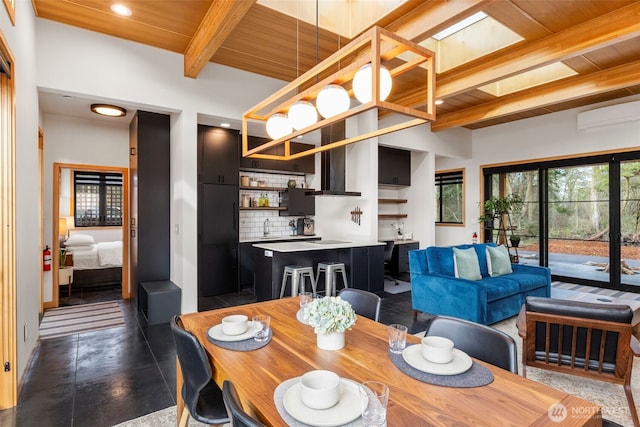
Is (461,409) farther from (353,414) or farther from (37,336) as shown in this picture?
(37,336)

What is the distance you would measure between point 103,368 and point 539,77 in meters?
6.58

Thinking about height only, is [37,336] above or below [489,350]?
below

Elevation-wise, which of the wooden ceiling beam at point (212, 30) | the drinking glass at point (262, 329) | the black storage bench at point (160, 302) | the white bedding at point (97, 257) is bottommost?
the black storage bench at point (160, 302)

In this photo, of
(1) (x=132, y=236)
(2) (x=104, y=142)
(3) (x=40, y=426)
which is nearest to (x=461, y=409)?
(3) (x=40, y=426)

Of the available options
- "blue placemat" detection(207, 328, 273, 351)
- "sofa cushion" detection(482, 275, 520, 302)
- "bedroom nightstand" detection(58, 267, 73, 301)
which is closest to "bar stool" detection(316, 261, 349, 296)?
"sofa cushion" detection(482, 275, 520, 302)

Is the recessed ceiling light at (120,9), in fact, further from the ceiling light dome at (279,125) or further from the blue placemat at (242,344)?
the blue placemat at (242,344)

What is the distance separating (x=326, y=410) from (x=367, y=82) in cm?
136

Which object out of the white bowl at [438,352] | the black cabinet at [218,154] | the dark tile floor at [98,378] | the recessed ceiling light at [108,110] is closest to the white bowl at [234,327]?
→ the white bowl at [438,352]

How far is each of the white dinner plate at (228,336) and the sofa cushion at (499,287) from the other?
3.01 metres

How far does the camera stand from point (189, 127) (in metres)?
4.38

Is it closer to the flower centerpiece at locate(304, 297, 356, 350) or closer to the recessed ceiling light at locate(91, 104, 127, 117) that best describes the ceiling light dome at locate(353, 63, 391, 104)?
the flower centerpiece at locate(304, 297, 356, 350)

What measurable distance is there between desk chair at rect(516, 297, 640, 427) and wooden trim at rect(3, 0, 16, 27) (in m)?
4.16

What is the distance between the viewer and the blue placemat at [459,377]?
1256 millimetres

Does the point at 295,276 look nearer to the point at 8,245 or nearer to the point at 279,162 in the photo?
the point at 279,162
